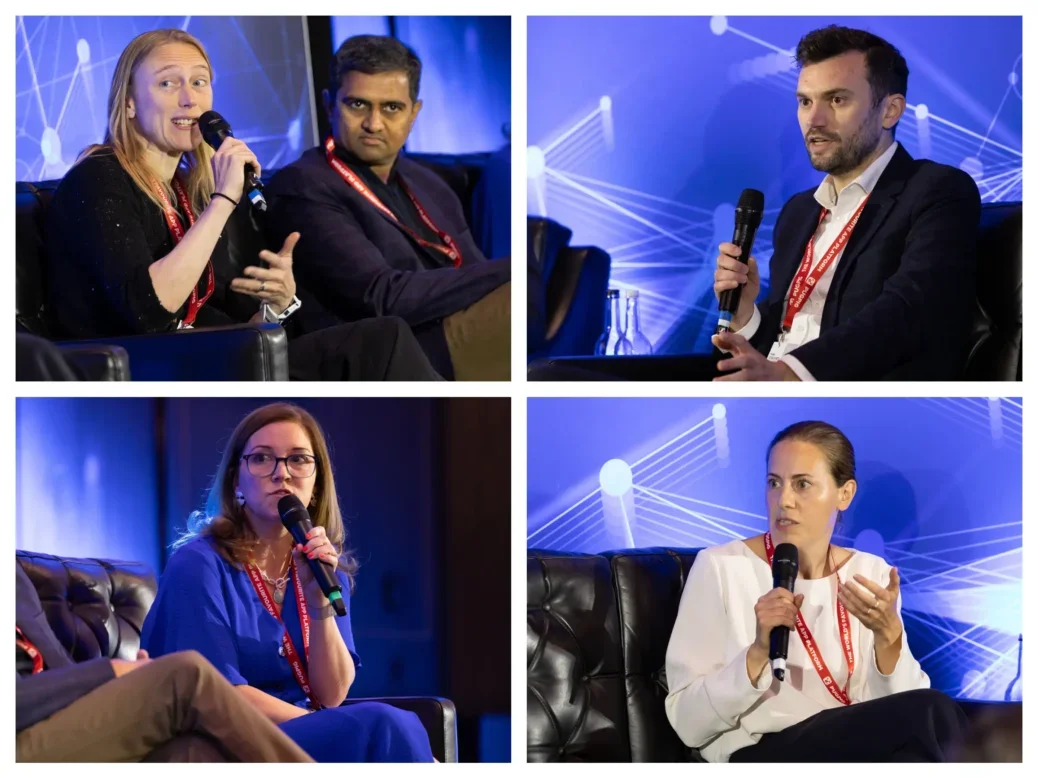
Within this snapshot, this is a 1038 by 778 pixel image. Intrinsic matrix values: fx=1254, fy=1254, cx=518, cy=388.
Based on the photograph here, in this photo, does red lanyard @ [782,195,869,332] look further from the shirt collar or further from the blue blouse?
the blue blouse

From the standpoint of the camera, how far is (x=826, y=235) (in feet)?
10.0

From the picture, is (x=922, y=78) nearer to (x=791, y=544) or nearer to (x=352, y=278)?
(x=791, y=544)

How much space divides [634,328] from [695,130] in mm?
568

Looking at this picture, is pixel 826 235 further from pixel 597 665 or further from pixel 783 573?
pixel 597 665

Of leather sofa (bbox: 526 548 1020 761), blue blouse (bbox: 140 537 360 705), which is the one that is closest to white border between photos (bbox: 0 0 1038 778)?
leather sofa (bbox: 526 548 1020 761)

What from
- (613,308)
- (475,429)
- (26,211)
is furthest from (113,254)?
(613,308)

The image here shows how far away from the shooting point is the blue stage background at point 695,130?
3.19 meters

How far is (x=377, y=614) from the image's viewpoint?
3188 mm

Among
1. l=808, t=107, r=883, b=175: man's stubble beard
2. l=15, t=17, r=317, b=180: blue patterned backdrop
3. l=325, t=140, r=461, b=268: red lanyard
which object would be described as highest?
l=15, t=17, r=317, b=180: blue patterned backdrop

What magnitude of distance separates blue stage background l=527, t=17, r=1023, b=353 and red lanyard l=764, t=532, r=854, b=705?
2.78 feet

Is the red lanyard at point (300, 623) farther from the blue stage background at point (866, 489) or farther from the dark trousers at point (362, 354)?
the blue stage background at point (866, 489)

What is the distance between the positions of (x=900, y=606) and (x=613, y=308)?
1032 mm

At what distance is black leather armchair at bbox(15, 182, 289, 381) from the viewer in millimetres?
2664

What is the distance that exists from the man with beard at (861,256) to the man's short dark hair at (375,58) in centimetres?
89
